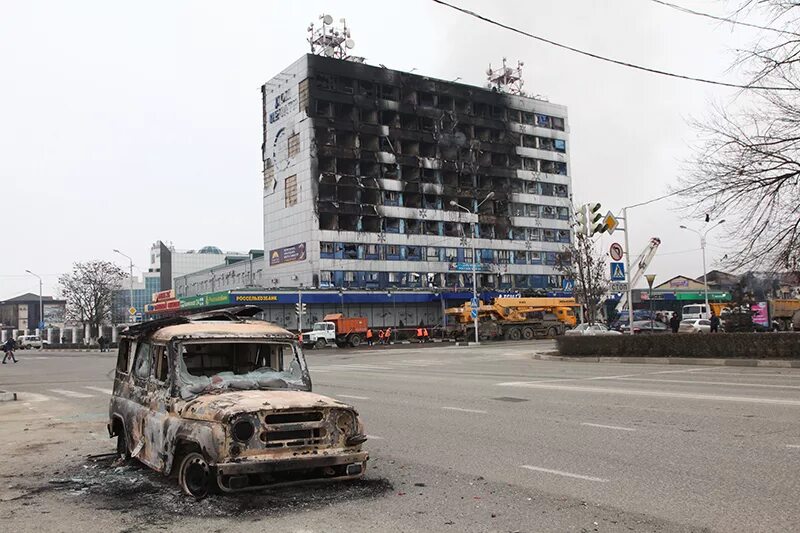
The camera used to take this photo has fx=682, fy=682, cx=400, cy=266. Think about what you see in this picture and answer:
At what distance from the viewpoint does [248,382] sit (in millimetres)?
7141

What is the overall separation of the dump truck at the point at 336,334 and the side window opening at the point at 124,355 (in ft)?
145

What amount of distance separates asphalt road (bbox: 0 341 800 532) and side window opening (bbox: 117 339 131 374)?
1182 mm

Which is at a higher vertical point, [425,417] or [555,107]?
[555,107]

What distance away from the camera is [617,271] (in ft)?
91.5

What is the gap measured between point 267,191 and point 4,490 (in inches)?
3181

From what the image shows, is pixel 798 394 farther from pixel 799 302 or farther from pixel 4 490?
pixel 799 302

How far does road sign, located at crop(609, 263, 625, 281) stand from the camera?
90.9ft

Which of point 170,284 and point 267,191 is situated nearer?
point 267,191

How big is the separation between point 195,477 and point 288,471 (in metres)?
0.89

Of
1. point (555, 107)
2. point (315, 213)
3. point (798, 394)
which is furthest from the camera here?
point (555, 107)

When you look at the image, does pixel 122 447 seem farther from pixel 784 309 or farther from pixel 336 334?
pixel 784 309

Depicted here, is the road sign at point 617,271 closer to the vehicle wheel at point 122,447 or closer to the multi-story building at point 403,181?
the vehicle wheel at point 122,447

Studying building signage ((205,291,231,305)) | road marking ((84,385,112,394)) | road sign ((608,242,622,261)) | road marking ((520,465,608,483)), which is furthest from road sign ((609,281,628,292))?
building signage ((205,291,231,305))

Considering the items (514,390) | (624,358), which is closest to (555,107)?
(624,358)
